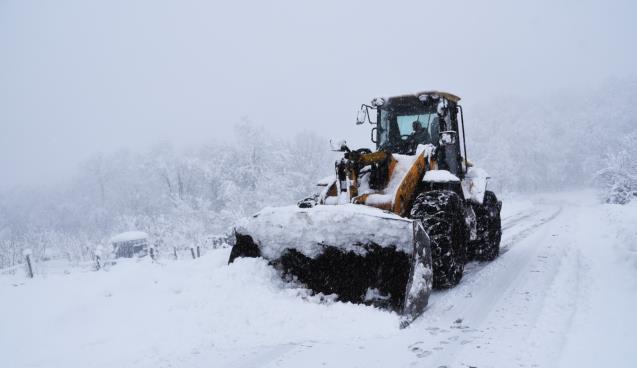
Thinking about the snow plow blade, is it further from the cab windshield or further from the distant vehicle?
the distant vehicle

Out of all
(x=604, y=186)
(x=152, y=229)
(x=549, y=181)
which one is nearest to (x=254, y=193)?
(x=152, y=229)

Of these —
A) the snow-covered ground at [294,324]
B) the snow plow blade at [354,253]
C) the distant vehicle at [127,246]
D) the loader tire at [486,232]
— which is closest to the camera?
the snow-covered ground at [294,324]

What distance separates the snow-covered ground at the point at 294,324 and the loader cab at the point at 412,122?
2.08 m

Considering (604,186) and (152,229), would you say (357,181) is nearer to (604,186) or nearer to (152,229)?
(152,229)

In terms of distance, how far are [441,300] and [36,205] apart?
181 feet

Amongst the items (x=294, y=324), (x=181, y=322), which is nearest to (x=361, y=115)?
(x=294, y=324)

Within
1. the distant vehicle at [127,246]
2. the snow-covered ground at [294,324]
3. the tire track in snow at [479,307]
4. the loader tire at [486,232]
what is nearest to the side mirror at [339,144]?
the snow-covered ground at [294,324]

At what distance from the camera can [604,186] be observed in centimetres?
2855

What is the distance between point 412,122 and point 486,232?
219 cm

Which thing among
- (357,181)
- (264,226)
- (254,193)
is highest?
(357,181)

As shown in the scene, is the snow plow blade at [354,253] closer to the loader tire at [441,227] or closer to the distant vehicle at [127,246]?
the loader tire at [441,227]

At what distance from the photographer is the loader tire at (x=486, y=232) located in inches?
286

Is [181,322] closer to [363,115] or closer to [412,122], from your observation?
[363,115]

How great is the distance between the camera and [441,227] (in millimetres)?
5328
